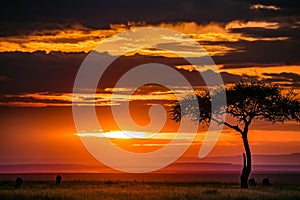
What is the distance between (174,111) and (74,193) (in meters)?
28.7

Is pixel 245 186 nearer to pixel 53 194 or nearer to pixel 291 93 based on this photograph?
pixel 291 93

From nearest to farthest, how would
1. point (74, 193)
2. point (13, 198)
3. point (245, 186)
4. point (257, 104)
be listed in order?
point (13, 198) → point (74, 193) → point (245, 186) → point (257, 104)

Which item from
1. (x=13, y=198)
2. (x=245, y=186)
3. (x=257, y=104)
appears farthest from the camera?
(x=257, y=104)

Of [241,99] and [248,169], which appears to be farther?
[241,99]

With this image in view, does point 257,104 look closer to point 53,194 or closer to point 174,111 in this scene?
point 174,111

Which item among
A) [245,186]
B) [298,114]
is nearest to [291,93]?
[298,114]

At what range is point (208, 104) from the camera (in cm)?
7581

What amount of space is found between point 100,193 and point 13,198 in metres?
7.64

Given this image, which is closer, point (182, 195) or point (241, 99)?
point (182, 195)

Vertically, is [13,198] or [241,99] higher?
[241,99]

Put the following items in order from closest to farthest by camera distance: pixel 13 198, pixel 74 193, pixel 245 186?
1. pixel 13 198
2. pixel 74 193
3. pixel 245 186

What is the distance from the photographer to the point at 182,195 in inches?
1930

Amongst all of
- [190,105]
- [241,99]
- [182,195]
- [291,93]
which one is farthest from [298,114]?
[182,195]

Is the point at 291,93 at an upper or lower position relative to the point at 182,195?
upper
